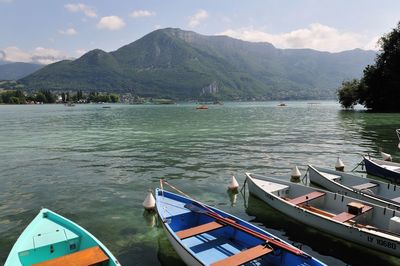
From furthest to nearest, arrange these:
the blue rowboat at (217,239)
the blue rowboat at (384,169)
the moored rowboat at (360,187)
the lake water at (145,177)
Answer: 1. the blue rowboat at (384,169)
2. the moored rowboat at (360,187)
3. the lake water at (145,177)
4. the blue rowboat at (217,239)

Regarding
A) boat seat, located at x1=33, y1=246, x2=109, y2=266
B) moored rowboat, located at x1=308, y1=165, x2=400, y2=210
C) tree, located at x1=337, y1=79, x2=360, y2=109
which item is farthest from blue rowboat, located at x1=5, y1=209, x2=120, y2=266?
tree, located at x1=337, y1=79, x2=360, y2=109

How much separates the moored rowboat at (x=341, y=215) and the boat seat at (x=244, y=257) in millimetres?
4409

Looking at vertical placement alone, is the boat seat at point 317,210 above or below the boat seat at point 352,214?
below

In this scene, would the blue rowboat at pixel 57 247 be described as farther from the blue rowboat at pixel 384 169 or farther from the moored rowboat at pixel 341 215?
the blue rowboat at pixel 384 169

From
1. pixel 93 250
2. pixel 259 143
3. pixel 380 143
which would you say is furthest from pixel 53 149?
pixel 380 143

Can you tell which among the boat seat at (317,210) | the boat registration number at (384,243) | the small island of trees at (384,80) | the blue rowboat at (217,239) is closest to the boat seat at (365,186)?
the boat seat at (317,210)

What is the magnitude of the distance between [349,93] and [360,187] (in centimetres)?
11031

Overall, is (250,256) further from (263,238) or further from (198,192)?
(198,192)

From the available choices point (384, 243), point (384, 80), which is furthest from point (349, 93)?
point (384, 243)

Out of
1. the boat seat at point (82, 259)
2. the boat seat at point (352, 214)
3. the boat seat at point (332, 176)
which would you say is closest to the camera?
the boat seat at point (82, 259)

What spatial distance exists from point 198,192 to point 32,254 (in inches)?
443

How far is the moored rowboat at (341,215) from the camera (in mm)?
12500

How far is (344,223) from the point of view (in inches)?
524

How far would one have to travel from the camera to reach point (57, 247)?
11641 mm
